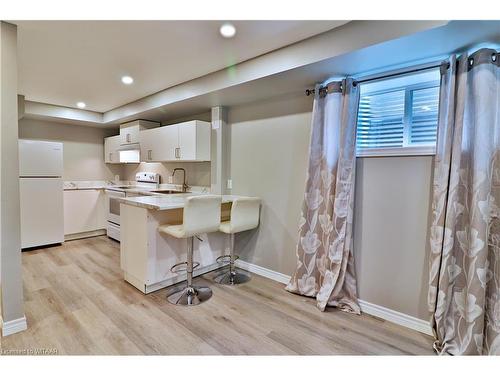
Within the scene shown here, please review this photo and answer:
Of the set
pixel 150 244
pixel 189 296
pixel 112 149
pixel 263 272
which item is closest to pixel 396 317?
pixel 263 272

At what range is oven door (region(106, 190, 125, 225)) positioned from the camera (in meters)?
4.40

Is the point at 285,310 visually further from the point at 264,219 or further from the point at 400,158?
the point at 400,158

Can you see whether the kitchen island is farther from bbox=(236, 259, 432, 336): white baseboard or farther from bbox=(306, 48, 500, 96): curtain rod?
bbox=(306, 48, 500, 96): curtain rod

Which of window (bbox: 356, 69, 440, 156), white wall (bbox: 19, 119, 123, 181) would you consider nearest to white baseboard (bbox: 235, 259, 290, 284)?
window (bbox: 356, 69, 440, 156)

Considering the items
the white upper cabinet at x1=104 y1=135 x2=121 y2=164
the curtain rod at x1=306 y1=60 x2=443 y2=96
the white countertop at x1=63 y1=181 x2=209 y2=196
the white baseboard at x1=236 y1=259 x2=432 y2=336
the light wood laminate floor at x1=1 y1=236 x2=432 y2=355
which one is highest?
the curtain rod at x1=306 y1=60 x2=443 y2=96

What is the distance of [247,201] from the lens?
2.90 meters

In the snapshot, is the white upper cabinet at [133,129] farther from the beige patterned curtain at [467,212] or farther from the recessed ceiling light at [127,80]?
the beige patterned curtain at [467,212]

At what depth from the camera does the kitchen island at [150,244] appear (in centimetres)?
259

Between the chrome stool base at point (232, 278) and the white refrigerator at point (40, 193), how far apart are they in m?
2.96

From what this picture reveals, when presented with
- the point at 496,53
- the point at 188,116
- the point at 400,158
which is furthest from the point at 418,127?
the point at 188,116

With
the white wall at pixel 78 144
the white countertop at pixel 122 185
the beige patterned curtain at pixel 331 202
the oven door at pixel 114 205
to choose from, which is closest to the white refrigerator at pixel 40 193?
the white countertop at pixel 122 185

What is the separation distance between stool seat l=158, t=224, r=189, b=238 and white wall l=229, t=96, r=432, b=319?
3.59ft

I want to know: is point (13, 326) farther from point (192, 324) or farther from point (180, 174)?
point (180, 174)

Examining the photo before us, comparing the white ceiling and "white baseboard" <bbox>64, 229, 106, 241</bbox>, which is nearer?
the white ceiling
